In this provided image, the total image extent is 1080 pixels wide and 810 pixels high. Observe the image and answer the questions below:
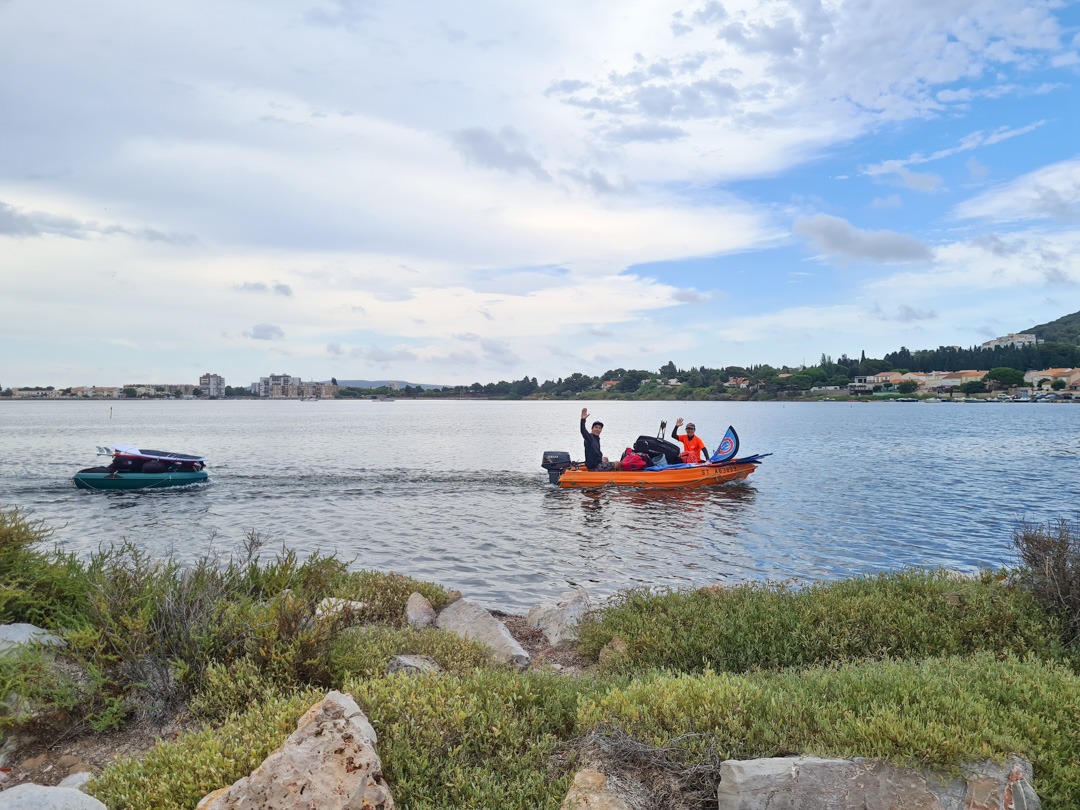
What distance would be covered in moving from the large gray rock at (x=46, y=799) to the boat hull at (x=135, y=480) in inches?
1079

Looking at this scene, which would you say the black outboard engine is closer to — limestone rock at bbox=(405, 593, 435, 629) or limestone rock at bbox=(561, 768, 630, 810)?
limestone rock at bbox=(405, 593, 435, 629)

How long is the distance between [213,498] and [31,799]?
83.4 feet

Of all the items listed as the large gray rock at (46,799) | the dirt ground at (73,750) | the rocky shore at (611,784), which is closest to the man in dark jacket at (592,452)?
the dirt ground at (73,750)

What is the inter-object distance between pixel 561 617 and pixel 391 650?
3655 millimetres

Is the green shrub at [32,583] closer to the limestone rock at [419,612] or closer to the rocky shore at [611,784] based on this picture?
the rocky shore at [611,784]

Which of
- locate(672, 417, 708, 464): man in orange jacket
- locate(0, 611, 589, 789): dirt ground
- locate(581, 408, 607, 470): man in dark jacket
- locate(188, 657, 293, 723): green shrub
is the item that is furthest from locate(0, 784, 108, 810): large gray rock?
locate(672, 417, 708, 464): man in orange jacket

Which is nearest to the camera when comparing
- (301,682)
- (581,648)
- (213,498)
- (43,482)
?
(301,682)

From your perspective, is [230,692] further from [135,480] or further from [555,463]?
[135,480]

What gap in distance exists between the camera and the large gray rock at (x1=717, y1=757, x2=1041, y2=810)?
3990mm

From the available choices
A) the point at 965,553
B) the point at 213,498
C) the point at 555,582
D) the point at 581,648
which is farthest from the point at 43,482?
the point at 965,553

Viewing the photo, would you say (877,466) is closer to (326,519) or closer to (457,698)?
(326,519)

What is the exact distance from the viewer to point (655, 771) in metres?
4.32

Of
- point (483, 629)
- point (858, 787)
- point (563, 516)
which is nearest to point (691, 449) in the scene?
point (563, 516)

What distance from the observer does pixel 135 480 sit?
28.1 m
